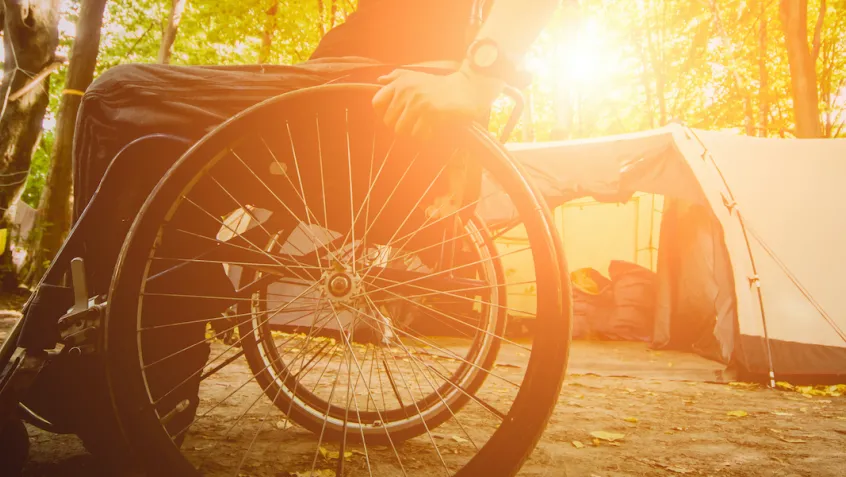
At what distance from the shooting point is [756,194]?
4.41 m

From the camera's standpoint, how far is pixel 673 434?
89.3 inches

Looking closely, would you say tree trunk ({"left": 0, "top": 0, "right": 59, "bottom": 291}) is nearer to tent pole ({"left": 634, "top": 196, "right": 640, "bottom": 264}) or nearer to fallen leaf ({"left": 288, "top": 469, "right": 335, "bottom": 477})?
fallen leaf ({"left": 288, "top": 469, "right": 335, "bottom": 477})

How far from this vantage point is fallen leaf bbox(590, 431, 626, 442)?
2078 millimetres

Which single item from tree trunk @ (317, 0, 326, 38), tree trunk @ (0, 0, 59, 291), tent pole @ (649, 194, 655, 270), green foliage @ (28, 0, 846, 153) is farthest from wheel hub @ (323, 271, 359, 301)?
tree trunk @ (317, 0, 326, 38)

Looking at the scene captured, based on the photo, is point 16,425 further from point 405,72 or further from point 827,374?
point 827,374

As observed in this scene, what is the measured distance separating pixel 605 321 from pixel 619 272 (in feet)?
2.37

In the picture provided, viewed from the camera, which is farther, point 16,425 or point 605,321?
point 605,321

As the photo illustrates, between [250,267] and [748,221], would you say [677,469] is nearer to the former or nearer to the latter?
[250,267]

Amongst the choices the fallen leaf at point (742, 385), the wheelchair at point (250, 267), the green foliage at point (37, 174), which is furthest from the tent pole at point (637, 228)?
the green foliage at point (37, 174)

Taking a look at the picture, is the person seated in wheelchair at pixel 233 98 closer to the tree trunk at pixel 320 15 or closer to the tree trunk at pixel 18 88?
the tree trunk at pixel 18 88

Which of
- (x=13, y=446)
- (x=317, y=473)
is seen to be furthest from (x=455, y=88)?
(x=13, y=446)

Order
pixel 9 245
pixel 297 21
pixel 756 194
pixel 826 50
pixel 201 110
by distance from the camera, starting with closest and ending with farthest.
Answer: pixel 201 110
pixel 756 194
pixel 9 245
pixel 297 21
pixel 826 50

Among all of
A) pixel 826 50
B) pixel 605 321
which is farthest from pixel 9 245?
pixel 826 50

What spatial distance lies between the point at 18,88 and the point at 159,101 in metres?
7.45
